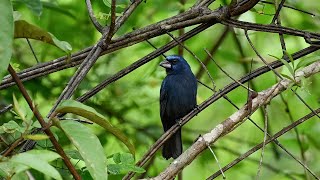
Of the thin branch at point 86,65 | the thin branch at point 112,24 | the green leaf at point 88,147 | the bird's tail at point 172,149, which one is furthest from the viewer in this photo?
A: the bird's tail at point 172,149

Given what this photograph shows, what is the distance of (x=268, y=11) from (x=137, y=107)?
65.7 inches

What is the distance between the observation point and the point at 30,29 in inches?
71.5

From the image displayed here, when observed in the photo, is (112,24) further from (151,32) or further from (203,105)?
(203,105)

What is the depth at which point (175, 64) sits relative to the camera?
5121mm

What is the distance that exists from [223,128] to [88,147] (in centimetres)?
96

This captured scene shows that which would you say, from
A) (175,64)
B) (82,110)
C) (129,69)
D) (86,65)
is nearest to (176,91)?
(175,64)

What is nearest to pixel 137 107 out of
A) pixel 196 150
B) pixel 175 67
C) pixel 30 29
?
pixel 175 67

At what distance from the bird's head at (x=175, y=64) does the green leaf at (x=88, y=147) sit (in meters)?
3.29

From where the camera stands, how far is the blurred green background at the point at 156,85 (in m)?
4.70

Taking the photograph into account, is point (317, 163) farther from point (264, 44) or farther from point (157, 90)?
point (157, 90)

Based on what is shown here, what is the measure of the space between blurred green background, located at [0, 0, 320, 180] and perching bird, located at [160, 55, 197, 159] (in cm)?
16

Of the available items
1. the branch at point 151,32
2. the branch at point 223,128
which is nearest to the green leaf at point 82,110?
the branch at point 223,128

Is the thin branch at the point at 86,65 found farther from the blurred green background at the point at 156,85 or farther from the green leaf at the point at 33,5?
the blurred green background at the point at 156,85

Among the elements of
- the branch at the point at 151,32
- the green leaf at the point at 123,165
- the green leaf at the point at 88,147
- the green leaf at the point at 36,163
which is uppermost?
the branch at the point at 151,32
